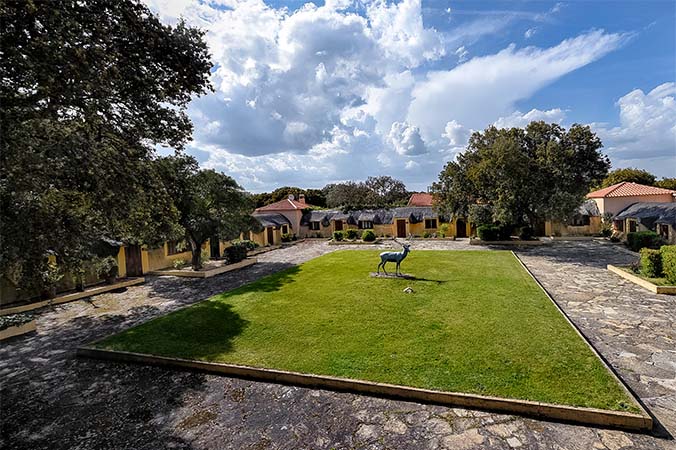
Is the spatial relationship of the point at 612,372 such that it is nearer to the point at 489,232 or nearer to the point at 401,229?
the point at 489,232

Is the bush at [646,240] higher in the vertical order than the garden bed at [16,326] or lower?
higher

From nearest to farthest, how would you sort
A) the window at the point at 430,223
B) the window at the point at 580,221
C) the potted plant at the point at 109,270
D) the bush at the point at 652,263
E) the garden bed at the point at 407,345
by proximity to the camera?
1. the garden bed at the point at 407,345
2. the bush at the point at 652,263
3. the potted plant at the point at 109,270
4. the window at the point at 580,221
5. the window at the point at 430,223

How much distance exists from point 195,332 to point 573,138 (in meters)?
32.0

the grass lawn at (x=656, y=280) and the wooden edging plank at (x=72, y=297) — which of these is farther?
Answer: the wooden edging plank at (x=72, y=297)

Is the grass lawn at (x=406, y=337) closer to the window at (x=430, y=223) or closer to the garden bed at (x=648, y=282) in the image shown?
the garden bed at (x=648, y=282)

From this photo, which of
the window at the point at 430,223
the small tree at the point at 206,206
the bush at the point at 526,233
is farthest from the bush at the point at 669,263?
the window at the point at 430,223

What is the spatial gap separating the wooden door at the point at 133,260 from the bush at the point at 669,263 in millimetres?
26043

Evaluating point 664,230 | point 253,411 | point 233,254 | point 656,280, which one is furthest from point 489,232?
point 253,411

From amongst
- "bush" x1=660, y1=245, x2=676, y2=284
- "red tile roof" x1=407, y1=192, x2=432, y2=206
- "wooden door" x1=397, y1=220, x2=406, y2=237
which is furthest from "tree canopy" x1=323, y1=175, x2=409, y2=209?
"bush" x1=660, y1=245, x2=676, y2=284

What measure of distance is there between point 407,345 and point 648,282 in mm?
11860

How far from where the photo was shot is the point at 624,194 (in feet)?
110

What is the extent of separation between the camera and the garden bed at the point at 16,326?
10.9 meters

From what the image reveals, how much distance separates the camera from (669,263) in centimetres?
1382

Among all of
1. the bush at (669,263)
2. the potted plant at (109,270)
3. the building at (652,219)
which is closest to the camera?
the bush at (669,263)
